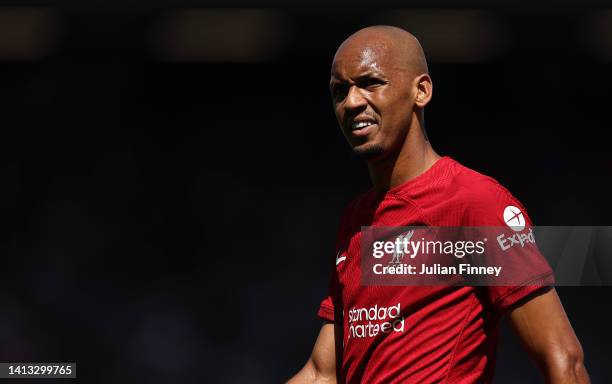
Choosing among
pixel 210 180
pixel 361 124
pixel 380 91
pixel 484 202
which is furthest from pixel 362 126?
pixel 210 180

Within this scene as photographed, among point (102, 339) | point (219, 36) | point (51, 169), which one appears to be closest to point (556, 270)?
point (219, 36)

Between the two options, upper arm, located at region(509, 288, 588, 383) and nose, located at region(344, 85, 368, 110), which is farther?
nose, located at region(344, 85, 368, 110)

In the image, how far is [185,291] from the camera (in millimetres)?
7629

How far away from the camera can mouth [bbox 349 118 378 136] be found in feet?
9.23

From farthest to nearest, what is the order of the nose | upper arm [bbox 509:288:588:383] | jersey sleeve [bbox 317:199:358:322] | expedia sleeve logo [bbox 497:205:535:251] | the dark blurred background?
the dark blurred background < jersey sleeve [bbox 317:199:358:322] < the nose < expedia sleeve logo [bbox 497:205:535:251] < upper arm [bbox 509:288:588:383]

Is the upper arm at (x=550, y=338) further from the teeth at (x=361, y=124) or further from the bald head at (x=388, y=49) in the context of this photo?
the bald head at (x=388, y=49)

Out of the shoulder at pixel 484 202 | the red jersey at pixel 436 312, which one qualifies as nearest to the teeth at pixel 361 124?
the red jersey at pixel 436 312

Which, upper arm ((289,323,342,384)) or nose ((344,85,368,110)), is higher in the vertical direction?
nose ((344,85,368,110))

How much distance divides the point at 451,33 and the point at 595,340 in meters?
2.57

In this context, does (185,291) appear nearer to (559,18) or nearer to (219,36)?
(219,36)

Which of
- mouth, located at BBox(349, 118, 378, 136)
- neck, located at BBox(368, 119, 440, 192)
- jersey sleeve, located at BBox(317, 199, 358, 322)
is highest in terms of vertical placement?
mouth, located at BBox(349, 118, 378, 136)

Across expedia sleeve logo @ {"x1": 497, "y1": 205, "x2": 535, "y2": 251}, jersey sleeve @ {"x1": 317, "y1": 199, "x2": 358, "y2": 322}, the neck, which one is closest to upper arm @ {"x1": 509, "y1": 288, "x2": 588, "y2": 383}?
expedia sleeve logo @ {"x1": 497, "y1": 205, "x2": 535, "y2": 251}

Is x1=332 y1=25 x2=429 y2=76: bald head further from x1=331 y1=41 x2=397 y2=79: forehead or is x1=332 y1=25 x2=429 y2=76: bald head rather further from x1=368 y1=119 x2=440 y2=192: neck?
x1=368 y1=119 x2=440 y2=192: neck

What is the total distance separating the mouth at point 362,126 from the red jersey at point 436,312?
0.63 feet
